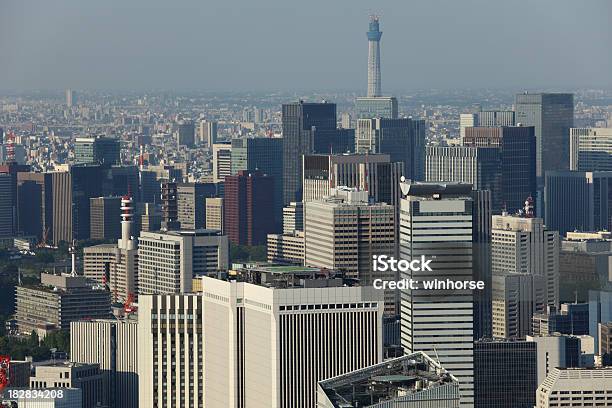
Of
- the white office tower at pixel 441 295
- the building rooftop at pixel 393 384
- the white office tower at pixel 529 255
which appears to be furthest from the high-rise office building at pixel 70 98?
the building rooftop at pixel 393 384

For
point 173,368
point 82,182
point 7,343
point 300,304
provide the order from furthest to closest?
point 82,182
point 7,343
point 173,368
point 300,304

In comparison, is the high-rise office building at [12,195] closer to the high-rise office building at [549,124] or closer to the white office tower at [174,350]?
the high-rise office building at [549,124]

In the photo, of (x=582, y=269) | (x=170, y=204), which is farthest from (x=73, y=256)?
(x=582, y=269)

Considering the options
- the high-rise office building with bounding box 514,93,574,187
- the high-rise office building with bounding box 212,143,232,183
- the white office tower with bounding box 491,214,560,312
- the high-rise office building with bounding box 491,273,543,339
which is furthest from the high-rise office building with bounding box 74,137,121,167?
the high-rise office building with bounding box 491,273,543,339

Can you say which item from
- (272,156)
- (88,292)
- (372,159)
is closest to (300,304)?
(88,292)

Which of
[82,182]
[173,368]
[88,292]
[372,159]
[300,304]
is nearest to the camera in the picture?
[300,304]

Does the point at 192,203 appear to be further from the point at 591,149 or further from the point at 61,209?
the point at 591,149

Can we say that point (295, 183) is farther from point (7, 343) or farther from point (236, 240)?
point (7, 343)
